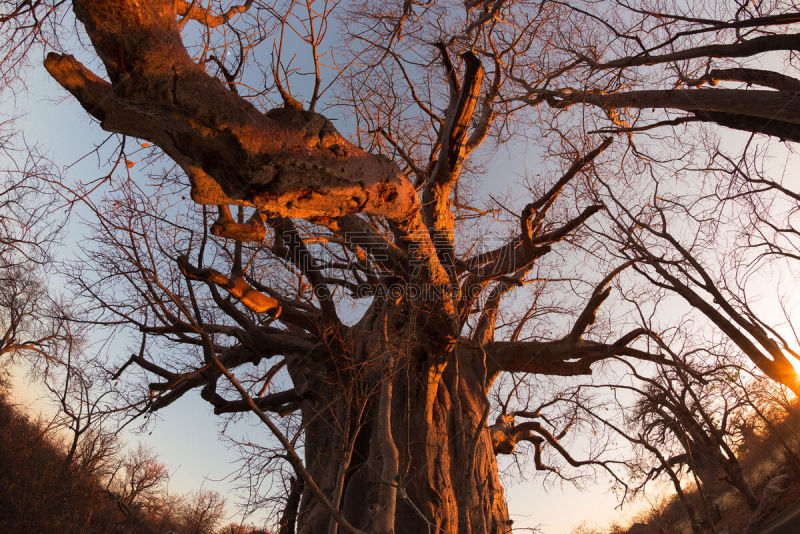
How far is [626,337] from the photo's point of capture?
5.20m

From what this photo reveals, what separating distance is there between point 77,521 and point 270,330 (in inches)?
231

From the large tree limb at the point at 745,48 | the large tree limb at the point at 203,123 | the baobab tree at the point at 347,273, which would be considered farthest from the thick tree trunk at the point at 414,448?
the large tree limb at the point at 745,48

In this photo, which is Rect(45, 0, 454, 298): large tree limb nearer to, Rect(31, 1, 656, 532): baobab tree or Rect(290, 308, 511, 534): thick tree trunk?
Rect(31, 1, 656, 532): baobab tree

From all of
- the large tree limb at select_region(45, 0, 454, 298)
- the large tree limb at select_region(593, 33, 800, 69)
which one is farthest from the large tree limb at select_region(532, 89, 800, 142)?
the large tree limb at select_region(45, 0, 454, 298)

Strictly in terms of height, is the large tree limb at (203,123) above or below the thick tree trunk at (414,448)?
above

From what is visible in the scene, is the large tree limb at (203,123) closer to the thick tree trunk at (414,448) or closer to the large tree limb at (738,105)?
the thick tree trunk at (414,448)

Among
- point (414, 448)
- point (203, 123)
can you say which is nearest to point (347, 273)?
point (414, 448)

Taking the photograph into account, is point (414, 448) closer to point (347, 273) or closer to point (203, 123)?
point (347, 273)

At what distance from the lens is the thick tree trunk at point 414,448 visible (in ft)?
12.7

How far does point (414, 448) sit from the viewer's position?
4586 mm

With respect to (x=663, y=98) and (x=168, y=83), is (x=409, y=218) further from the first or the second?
(x=663, y=98)

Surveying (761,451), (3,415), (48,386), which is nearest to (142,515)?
(48,386)

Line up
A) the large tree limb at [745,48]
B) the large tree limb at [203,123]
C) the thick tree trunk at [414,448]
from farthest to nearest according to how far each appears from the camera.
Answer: the thick tree trunk at [414,448] < the large tree limb at [745,48] < the large tree limb at [203,123]

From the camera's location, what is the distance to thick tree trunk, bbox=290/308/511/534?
3.87 metres
